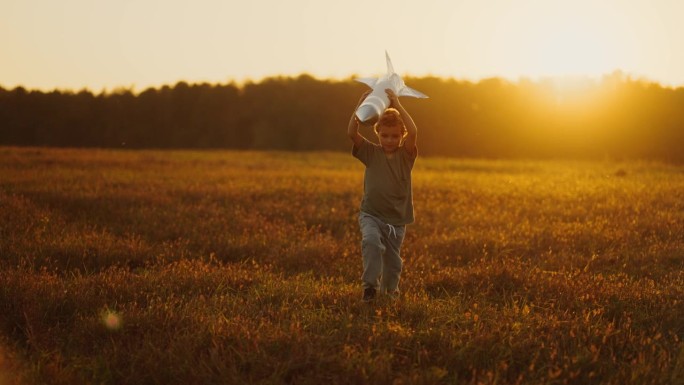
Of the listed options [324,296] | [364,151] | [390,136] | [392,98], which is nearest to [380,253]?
[324,296]

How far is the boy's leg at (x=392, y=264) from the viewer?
587 cm

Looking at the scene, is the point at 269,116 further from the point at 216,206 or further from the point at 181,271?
the point at 181,271

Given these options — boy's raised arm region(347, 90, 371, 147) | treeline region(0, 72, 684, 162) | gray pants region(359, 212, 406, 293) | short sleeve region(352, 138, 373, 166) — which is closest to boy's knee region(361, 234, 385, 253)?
gray pants region(359, 212, 406, 293)

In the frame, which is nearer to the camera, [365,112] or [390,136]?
[365,112]

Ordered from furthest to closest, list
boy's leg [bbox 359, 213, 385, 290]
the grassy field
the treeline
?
the treeline < boy's leg [bbox 359, 213, 385, 290] < the grassy field

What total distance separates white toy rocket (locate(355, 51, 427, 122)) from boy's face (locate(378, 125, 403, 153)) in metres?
0.34

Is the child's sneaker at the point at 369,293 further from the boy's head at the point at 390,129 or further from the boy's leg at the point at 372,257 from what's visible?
the boy's head at the point at 390,129

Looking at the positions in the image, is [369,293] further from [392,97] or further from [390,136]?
[392,97]

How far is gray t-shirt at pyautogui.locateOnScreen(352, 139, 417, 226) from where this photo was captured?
19.0 feet

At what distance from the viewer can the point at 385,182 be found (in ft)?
19.0

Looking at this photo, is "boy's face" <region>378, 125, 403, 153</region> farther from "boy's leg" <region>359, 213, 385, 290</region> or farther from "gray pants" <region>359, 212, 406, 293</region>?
"boy's leg" <region>359, 213, 385, 290</region>

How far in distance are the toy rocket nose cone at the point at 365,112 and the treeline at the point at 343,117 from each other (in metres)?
34.9

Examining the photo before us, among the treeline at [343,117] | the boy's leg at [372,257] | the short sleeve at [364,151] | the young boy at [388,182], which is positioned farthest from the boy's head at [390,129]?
the treeline at [343,117]

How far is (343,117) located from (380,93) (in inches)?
1855
